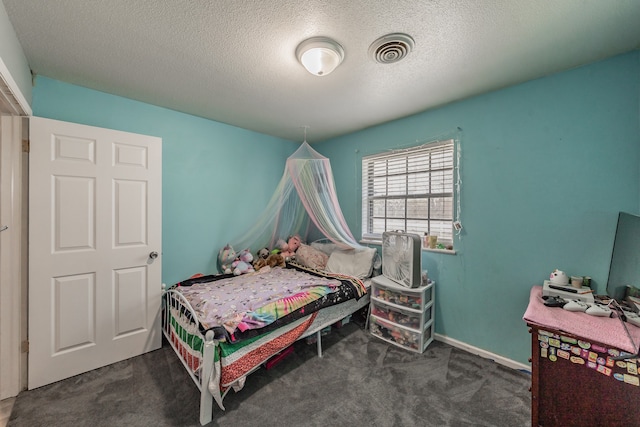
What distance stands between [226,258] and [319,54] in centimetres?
248

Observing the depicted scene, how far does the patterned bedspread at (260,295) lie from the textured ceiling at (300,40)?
190 centimetres

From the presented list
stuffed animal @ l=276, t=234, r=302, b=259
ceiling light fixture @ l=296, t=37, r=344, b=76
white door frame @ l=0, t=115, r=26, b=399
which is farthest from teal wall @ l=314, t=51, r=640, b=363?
white door frame @ l=0, t=115, r=26, b=399

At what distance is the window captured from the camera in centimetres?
263

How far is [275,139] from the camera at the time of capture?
3771 millimetres

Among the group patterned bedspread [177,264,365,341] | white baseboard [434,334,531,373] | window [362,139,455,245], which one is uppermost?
window [362,139,455,245]

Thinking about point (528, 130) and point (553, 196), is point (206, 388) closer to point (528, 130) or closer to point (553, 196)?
point (553, 196)

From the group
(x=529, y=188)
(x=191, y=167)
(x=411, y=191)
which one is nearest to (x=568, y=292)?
(x=529, y=188)

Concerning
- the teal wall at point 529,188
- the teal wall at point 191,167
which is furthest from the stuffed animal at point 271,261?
the teal wall at point 529,188

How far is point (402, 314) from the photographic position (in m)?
2.53

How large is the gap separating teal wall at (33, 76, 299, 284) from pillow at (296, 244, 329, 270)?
840 mm

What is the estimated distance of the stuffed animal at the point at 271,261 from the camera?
3234 millimetres

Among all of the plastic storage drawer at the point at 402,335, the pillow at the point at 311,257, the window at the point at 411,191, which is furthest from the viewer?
the pillow at the point at 311,257

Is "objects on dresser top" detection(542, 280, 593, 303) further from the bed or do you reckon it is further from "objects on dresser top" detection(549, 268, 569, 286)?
the bed

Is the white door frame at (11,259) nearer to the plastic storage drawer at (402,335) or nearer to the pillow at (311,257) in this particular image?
the pillow at (311,257)
